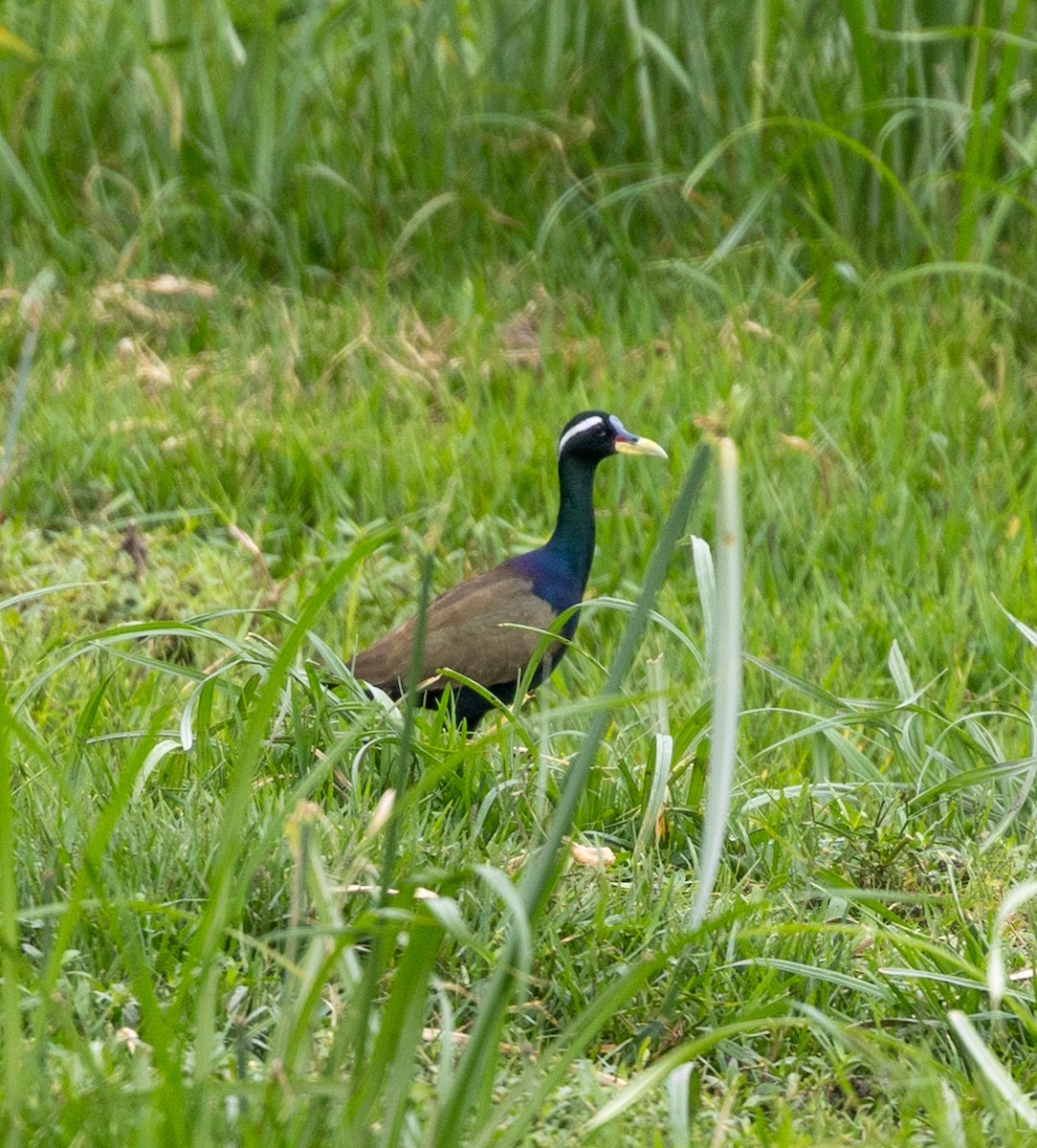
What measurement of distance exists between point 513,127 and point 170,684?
327 cm

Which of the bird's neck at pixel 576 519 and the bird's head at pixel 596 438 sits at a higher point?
the bird's head at pixel 596 438

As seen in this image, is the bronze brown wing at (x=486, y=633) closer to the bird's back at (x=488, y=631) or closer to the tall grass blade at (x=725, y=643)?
the bird's back at (x=488, y=631)

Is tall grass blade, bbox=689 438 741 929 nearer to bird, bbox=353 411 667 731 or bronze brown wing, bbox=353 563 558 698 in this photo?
bird, bbox=353 411 667 731

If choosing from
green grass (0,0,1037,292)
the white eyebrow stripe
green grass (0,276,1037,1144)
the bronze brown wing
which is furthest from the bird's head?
green grass (0,0,1037,292)

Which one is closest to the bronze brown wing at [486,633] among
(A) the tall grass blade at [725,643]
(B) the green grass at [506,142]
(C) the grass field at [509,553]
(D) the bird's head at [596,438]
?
(C) the grass field at [509,553]

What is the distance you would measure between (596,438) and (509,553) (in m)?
0.57

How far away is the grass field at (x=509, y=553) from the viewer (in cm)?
196

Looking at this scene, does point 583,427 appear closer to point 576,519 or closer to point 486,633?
point 576,519

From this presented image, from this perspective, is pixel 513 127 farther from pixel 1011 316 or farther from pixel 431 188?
pixel 1011 316

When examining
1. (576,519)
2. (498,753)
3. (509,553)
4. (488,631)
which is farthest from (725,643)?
(509,553)

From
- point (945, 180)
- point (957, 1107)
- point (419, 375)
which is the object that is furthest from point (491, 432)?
point (957, 1107)

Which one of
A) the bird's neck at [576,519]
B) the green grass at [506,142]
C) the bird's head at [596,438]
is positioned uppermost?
the green grass at [506,142]

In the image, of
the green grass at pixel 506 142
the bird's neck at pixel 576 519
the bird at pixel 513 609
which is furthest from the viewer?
the green grass at pixel 506 142

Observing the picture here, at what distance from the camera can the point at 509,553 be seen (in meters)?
4.85
